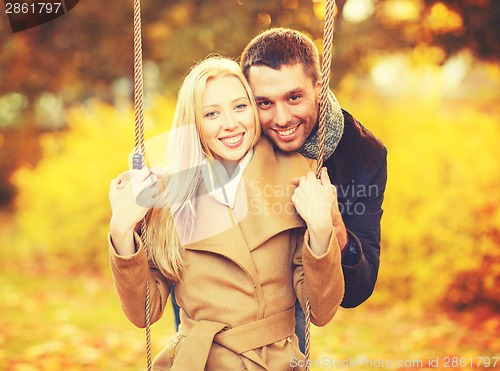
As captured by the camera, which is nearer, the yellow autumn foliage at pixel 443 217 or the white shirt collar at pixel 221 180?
the white shirt collar at pixel 221 180

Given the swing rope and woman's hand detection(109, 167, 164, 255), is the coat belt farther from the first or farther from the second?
woman's hand detection(109, 167, 164, 255)

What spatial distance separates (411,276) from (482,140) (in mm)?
1151

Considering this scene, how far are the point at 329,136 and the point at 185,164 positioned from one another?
505mm

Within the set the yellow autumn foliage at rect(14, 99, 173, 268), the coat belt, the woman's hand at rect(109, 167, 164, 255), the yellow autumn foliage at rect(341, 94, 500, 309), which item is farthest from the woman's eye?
the yellow autumn foliage at rect(14, 99, 173, 268)

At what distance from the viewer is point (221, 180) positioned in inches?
75.7

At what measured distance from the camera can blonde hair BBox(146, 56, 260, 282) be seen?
1.88 m

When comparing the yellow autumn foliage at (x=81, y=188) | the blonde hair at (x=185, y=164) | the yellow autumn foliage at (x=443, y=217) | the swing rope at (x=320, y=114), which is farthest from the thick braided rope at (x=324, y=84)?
the yellow autumn foliage at (x=81, y=188)

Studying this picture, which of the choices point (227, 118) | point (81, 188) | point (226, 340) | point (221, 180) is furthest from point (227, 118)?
point (81, 188)

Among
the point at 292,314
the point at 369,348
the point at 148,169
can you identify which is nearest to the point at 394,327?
the point at 369,348

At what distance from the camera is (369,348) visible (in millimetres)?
4391

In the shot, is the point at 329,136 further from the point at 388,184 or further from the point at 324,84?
the point at 388,184

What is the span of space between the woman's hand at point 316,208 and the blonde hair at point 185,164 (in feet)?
0.88

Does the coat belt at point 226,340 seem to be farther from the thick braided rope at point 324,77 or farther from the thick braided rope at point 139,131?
the thick braided rope at point 324,77

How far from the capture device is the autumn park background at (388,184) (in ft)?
13.8
